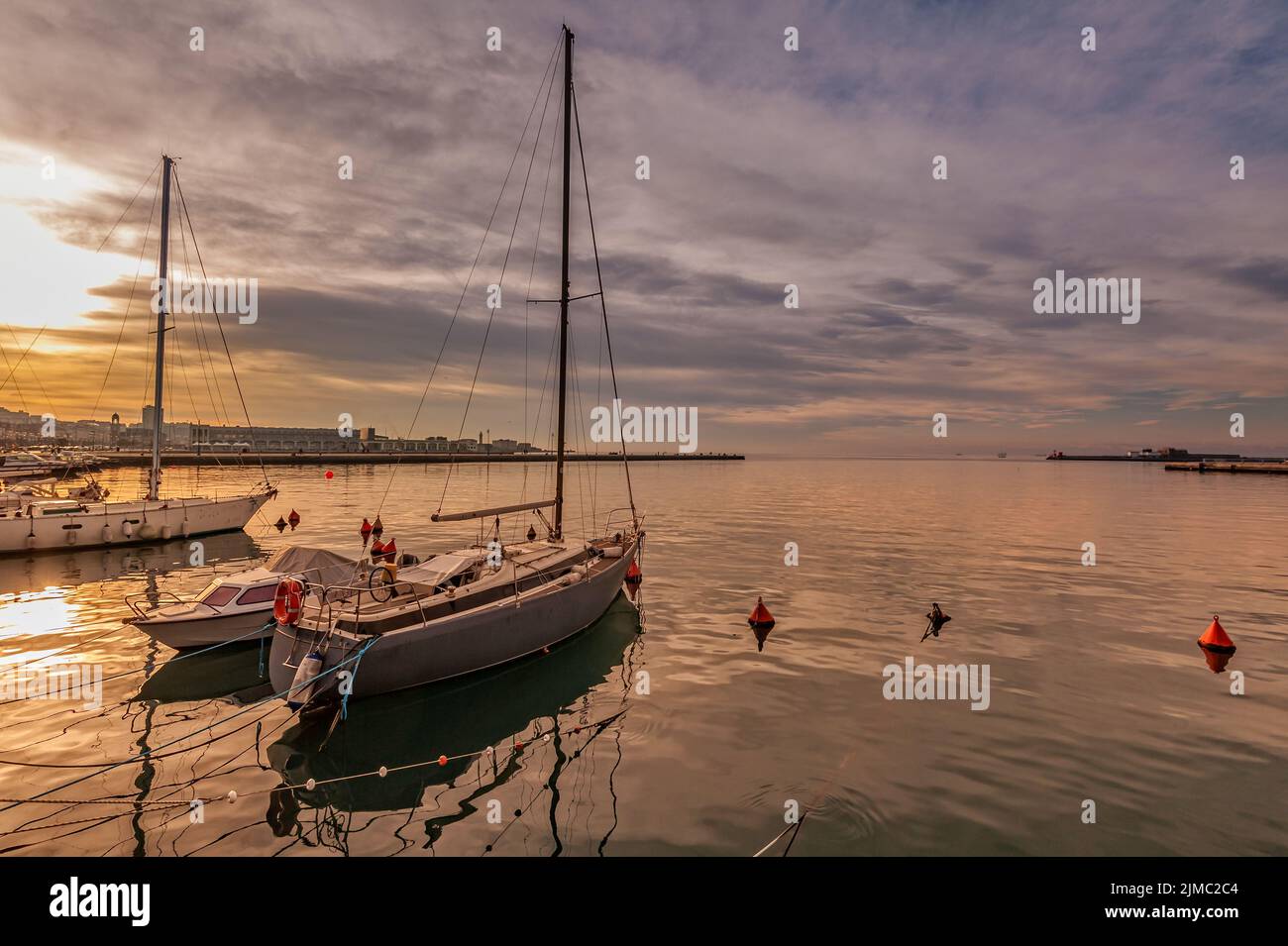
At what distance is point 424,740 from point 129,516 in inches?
1230

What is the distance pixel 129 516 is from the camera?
32281 millimetres

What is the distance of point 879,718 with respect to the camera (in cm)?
1304

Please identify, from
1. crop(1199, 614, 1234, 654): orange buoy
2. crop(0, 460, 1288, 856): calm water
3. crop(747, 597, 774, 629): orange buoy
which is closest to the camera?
crop(0, 460, 1288, 856): calm water

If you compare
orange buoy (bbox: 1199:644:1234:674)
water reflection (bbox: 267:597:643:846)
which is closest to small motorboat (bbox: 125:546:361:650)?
water reflection (bbox: 267:597:643:846)

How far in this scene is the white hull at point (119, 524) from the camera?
97.0 ft

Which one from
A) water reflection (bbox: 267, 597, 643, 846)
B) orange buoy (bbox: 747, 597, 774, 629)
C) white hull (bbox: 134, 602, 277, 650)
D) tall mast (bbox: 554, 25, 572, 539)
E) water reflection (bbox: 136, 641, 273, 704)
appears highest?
tall mast (bbox: 554, 25, 572, 539)

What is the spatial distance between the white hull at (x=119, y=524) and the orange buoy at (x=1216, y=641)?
46.9 m

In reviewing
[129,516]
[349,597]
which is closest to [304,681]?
[349,597]

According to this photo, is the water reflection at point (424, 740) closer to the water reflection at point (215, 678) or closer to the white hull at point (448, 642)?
the white hull at point (448, 642)

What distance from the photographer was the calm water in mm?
8961

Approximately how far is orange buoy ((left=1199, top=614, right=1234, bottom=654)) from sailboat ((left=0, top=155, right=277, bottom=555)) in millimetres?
46007

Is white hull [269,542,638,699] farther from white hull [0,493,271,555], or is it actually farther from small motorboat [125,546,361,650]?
white hull [0,493,271,555]
